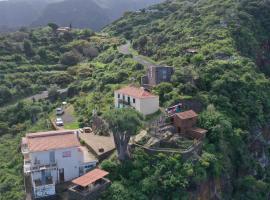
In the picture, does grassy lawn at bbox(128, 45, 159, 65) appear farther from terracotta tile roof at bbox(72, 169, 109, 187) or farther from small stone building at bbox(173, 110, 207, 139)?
terracotta tile roof at bbox(72, 169, 109, 187)

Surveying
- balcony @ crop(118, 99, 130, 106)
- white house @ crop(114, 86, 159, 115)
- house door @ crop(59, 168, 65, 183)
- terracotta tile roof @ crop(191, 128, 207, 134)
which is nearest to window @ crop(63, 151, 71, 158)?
house door @ crop(59, 168, 65, 183)

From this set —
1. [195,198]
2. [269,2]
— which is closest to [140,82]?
[195,198]

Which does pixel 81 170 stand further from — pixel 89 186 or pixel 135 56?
pixel 135 56

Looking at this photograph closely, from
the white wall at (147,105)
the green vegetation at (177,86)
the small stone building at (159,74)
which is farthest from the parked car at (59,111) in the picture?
the white wall at (147,105)

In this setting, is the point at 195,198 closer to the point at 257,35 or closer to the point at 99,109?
the point at 99,109

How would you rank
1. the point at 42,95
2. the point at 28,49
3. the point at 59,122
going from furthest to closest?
the point at 28,49, the point at 42,95, the point at 59,122

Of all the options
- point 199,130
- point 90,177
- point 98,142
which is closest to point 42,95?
point 98,142
